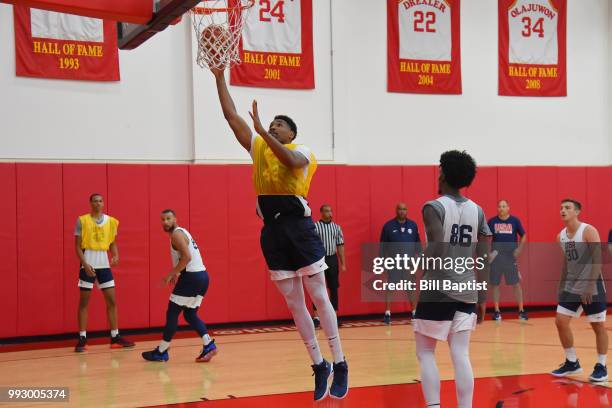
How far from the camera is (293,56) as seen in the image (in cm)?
1299

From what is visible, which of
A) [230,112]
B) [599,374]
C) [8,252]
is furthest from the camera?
[8,252]

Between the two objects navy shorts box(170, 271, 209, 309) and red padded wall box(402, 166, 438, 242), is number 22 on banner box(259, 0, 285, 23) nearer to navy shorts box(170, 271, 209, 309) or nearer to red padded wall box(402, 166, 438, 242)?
red padded wall box(402, 166, 438, 242)

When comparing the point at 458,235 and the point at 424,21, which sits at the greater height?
the point at 424,21

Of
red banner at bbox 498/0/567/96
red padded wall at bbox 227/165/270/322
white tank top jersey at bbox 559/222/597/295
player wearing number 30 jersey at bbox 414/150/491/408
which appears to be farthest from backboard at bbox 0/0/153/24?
red banner at bbox 498/0/567/96


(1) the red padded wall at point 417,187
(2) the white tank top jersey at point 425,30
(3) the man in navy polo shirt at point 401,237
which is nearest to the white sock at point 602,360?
(3) the man in navy polo shirt at point 401,237

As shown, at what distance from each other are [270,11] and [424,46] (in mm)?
3107

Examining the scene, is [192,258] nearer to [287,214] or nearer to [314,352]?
[314,352]

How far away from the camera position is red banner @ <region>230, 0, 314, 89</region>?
12672 mm

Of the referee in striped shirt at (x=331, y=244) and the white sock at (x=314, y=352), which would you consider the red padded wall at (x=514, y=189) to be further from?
the white sock at (x=314, y=352)

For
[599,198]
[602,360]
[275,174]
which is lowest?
[602,360]

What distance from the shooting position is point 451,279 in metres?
4.82

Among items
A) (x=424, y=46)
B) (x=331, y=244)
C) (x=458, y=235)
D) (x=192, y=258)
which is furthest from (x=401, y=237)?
(x=458, y=235)

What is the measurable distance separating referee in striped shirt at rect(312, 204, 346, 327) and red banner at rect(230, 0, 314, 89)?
2.43 meters

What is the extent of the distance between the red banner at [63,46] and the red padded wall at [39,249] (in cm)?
158
